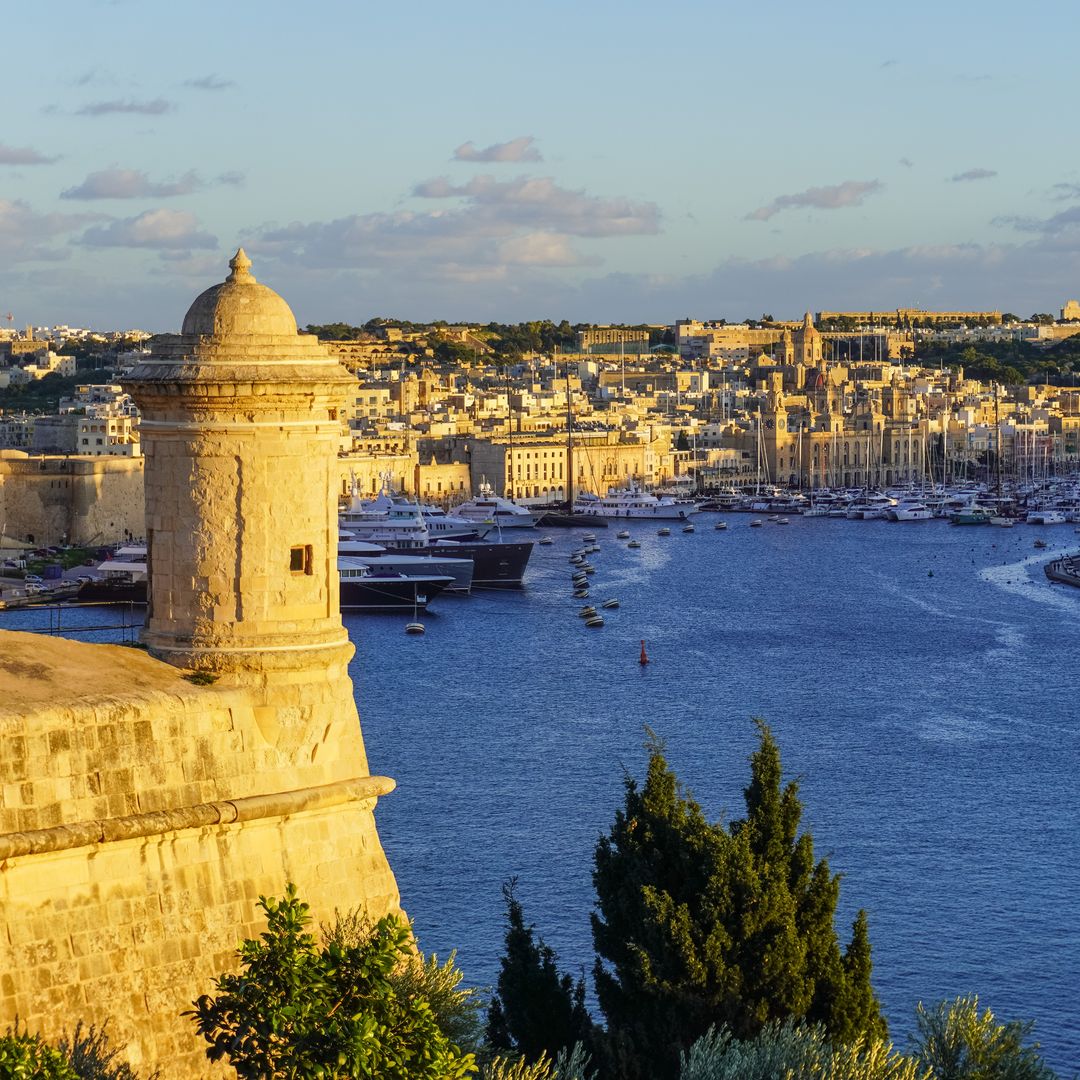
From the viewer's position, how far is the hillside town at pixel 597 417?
163 ft

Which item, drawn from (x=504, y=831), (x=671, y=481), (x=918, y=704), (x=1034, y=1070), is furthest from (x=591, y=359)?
(x=1034, y=1070)

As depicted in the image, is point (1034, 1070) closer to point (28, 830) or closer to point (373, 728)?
point (28, 830)

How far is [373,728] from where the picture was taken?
19578 millimetres

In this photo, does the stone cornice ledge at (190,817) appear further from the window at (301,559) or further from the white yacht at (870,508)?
the white yacht at (870,508)

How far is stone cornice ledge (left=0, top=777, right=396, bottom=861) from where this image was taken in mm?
3412

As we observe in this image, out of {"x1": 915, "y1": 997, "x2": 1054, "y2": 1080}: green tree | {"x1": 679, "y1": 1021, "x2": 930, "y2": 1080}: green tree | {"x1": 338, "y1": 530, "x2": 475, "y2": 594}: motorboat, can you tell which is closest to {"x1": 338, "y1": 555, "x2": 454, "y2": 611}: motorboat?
{"x1": 338, "y1": 530, "x2": 475, "y2": 594}: motorboat

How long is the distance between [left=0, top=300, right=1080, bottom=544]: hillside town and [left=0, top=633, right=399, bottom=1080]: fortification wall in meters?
38.8

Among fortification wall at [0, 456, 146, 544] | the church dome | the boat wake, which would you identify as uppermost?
the church dome

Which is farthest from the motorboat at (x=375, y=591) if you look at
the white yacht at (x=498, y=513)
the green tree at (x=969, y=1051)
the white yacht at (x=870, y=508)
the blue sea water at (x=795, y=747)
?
the white yacht at (x=870, y=508)

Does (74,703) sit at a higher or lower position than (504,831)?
higher

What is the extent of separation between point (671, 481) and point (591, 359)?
41.9 m

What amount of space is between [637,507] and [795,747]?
38.2m

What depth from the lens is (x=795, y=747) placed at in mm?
18812

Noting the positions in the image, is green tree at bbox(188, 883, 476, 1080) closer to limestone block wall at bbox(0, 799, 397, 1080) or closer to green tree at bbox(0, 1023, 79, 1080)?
limestone block wall at bbox(0, 799, 397, 1080)
